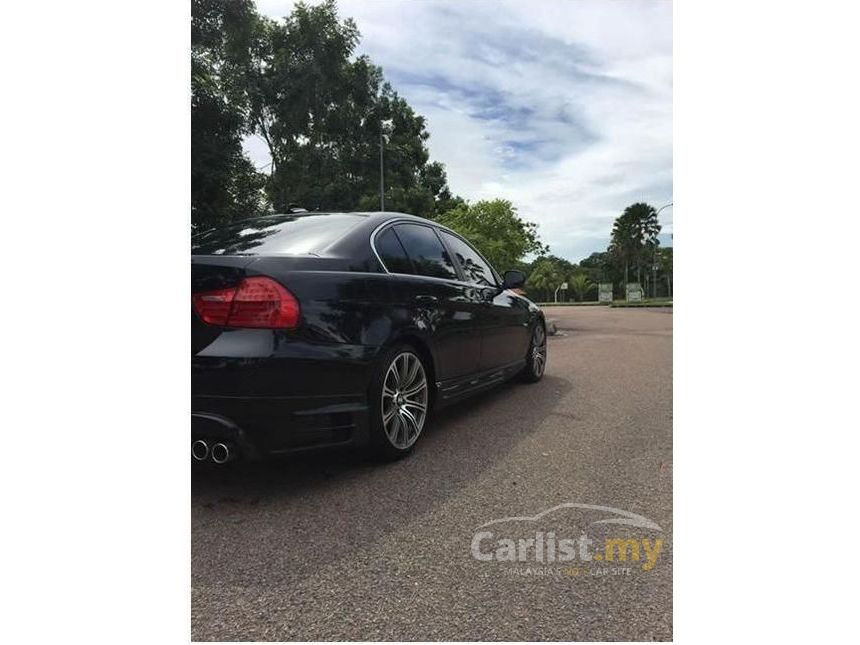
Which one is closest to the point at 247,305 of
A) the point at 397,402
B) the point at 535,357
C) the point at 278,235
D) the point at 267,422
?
the point at 267,422

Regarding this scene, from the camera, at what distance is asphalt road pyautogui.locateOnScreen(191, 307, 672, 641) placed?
163 cm

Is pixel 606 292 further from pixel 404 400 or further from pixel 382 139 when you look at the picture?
pixel 404 400

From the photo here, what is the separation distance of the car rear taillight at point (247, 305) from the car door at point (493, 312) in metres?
1.87

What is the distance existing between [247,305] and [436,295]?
1312 mm

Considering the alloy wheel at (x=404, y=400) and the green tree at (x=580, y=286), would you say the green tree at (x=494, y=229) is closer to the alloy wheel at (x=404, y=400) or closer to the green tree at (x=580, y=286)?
the alloy wheel at (x=404, y=400)

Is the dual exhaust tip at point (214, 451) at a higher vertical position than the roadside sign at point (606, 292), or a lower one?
lower

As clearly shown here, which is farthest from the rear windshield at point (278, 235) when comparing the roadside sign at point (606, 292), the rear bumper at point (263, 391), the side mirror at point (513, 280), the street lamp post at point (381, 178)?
the roadside sign at point (606, 292)

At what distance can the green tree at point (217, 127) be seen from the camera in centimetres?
838

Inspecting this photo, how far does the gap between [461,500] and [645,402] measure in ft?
8.39

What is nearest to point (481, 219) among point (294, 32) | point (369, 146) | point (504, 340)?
point (369, 146)

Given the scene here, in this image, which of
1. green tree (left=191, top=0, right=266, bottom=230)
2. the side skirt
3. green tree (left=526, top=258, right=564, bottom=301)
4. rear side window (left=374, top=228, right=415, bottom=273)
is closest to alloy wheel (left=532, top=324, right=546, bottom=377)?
the side skirt

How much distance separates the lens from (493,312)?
4180mm

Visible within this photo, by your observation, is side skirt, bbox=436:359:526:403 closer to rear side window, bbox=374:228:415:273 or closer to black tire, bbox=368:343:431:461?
black tire, bbox=368:343:431:461

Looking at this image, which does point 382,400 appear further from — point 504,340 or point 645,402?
point 645,402
